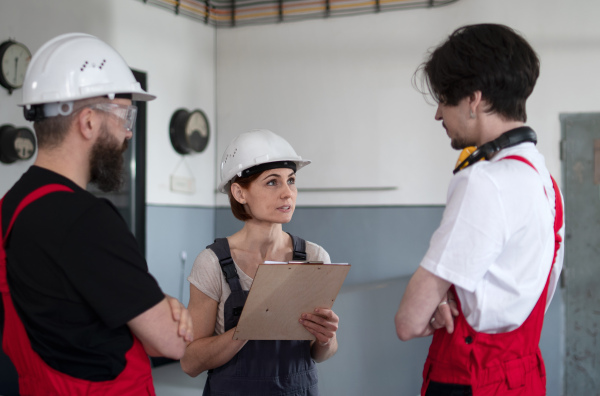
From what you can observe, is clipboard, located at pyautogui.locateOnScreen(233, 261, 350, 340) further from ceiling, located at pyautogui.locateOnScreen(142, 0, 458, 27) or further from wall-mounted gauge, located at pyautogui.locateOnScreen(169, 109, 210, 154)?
ceiling, located at pyautogui.locateOnScreen(142, 0, 458, 27)

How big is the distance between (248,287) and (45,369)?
847mm

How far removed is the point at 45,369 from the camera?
1.36 metres

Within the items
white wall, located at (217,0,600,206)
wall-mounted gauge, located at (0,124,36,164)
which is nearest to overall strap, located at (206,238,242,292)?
wall-mounted gauge, located at (0,124,36,164)

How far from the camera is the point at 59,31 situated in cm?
430

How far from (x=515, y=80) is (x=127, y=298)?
1.08m

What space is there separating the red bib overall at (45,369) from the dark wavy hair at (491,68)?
0.99m

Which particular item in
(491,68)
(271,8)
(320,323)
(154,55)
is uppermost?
(271,8)

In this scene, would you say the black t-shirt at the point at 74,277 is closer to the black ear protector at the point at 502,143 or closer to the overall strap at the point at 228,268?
the overall strap at the point at 228,268

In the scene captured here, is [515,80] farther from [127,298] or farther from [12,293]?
[12,293]

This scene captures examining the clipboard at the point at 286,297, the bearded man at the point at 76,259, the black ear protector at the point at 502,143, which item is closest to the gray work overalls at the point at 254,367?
the clipboard at the point at 286,297

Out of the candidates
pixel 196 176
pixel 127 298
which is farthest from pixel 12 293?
pixel 196 176

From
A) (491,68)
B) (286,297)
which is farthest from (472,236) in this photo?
(286,297)

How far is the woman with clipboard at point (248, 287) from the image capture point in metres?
2.02

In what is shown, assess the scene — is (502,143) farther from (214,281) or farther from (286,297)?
(214,281)
